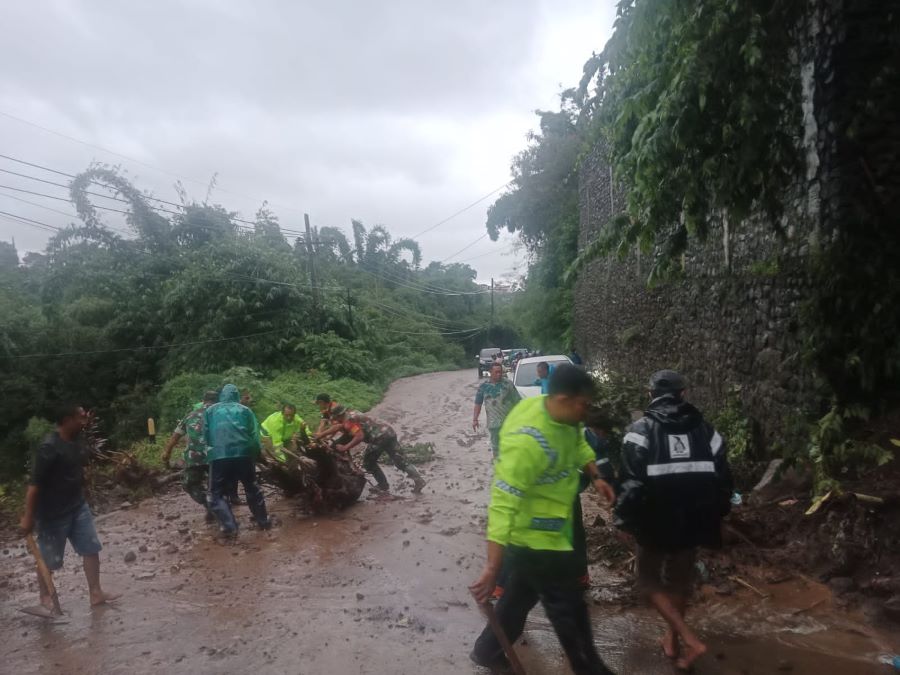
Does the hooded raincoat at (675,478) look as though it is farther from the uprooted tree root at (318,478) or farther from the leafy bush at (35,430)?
the leafy bush at (35,430)

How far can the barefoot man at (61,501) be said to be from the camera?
530 centimetres

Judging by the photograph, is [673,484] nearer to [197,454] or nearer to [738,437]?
[738,437]

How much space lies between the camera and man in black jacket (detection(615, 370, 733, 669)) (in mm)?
3756

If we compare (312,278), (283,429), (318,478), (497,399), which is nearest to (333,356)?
(312,278)

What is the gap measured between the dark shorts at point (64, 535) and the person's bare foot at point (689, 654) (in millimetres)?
4450

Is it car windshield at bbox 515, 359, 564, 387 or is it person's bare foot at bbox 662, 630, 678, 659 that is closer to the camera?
person's bare foot at bbox 662, 630, 678, 659

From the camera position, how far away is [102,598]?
5.73m

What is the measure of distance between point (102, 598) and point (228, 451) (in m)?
2.03

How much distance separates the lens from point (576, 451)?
3.50 metres

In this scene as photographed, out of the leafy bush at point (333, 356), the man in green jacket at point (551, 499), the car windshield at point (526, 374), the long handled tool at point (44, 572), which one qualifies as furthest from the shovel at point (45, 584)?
the leafy bush at point (333, 356)

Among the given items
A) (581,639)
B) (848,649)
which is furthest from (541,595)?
(848,649)

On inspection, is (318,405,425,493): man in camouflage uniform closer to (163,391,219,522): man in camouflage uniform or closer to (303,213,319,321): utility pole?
(163,391,219,522): man in camouflage uniform

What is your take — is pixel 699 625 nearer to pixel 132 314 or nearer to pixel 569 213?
pixel 569 213

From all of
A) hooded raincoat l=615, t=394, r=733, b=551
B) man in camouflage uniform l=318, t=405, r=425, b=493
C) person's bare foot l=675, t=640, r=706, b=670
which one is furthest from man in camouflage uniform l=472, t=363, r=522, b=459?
hooded raincoat l=615, t=394, r=733, b=551
